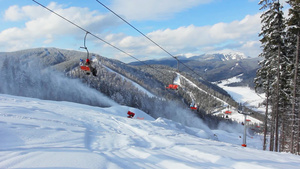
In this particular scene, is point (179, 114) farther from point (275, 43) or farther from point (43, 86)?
point (275, 43)

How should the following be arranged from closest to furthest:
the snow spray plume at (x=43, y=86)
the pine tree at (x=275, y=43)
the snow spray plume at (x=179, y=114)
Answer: the pine tree at (x=275, y=43)
the snow spray plume at (x=43, y=86)
the snow spray plume at (x=179, y=114)

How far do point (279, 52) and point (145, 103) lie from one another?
8247 centimetres

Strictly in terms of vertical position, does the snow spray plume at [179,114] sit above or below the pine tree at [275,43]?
below

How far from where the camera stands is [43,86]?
86188 millimetres

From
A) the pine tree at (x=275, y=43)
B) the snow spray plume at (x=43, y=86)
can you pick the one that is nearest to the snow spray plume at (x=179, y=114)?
the snow spray plume at (x=43, y=86)

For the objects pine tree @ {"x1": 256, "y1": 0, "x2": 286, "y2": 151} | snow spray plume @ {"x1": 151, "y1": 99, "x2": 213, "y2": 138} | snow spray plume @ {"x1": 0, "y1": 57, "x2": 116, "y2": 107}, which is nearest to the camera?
pine tree @ {"x1": 256, "y1": 0, "x2": 286, "y2": 151}

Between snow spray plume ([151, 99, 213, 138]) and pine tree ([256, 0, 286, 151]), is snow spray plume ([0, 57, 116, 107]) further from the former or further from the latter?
pine tree ([256, 0, 286, 151])

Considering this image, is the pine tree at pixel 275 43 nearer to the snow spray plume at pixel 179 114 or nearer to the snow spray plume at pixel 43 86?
the snow spray plume at pixel 43 86

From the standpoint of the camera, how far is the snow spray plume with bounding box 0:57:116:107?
3039 inches

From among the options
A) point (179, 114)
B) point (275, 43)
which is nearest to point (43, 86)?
point (179, 114)

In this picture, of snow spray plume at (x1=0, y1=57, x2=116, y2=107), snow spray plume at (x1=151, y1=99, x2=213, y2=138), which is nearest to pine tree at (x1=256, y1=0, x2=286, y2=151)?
snow spray plume at (x1=0, y1=57, x2=116, y2=107)

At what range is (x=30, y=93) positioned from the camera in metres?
79.0

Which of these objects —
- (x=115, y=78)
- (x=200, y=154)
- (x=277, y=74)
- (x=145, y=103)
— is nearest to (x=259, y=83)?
(x=277, y=74)

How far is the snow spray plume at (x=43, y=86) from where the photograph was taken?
7719 cm
